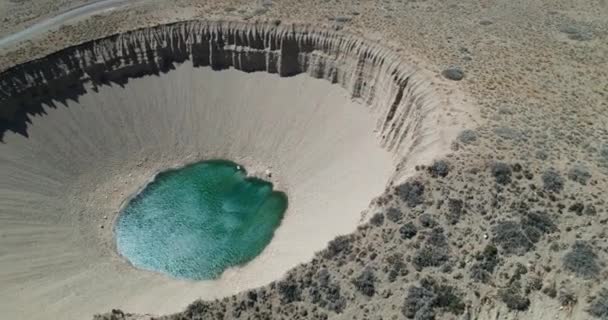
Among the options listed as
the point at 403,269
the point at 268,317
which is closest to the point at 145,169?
the point at 268,317

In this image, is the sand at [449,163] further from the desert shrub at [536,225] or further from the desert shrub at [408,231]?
the desert shrub at [408,231]

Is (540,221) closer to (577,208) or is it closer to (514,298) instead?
(577,208)

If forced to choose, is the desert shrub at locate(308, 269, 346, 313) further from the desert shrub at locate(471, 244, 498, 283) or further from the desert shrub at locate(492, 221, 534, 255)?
the desert shrub at locate(492, 221, 534, 255)

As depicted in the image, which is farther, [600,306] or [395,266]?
[395,266]

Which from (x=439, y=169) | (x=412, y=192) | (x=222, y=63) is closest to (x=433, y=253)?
(x=412, y=192)

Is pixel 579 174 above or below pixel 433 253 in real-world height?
below

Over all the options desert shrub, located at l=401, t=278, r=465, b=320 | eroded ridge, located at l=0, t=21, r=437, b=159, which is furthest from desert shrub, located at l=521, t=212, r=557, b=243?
eroded ridge, located at l=0, t=21, r=437, b=159
